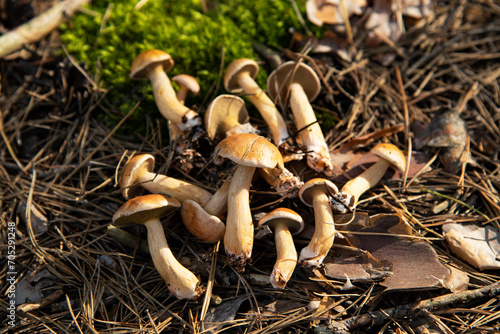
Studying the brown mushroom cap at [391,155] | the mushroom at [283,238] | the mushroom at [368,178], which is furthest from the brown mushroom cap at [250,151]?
the brown mushroom cap at [391,155]

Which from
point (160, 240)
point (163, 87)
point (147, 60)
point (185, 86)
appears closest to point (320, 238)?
point (160, 240)

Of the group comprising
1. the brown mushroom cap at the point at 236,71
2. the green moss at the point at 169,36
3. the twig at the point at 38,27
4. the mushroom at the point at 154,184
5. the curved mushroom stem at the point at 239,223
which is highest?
the twig at the point at 38,27

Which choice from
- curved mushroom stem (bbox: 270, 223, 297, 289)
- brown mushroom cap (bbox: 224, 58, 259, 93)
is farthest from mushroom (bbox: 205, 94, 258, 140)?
curved mushroom stem (bbox: 270, 223, 297, 289)

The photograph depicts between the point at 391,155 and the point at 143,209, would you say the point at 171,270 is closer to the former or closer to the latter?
→ the point at 143,209

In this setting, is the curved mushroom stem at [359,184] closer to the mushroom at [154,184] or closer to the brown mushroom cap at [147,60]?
the mushroom at [154,184]

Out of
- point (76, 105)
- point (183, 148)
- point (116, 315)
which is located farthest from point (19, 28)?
point (116, 315)

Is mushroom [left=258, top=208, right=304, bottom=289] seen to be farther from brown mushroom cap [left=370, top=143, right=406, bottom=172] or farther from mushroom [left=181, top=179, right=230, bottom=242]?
brown mushroom cap [left=370, top=143, right=406, bottom=172]
